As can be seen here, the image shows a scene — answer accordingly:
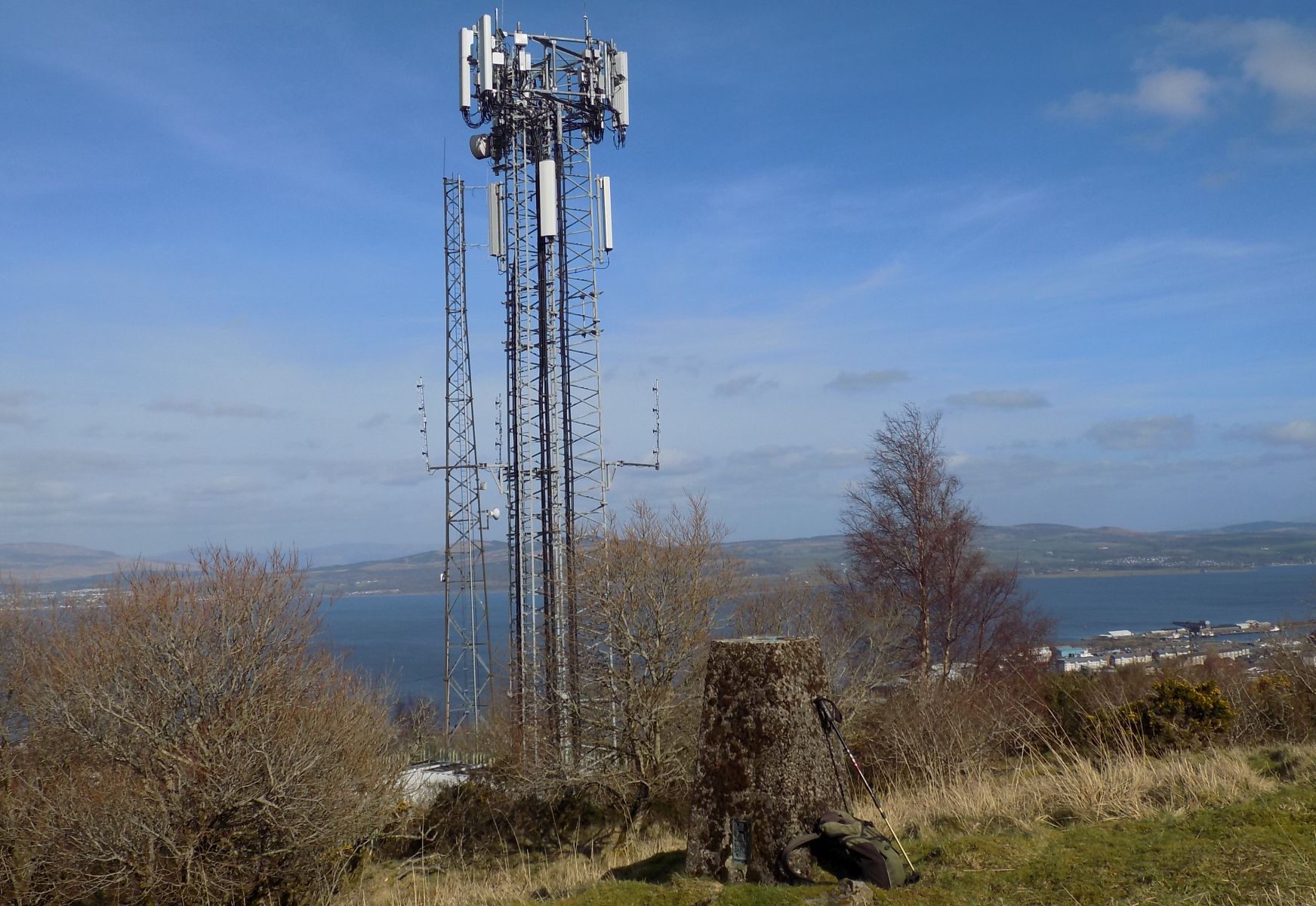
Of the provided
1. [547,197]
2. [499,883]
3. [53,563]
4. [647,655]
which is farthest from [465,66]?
[53,563]

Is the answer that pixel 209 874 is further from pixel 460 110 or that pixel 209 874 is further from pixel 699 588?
pixel 460 110

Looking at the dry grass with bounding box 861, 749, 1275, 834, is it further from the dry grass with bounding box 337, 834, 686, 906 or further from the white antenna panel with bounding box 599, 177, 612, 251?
the white antenna panel with bounding box 599, 177, 612, 251

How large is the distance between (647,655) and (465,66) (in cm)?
1502

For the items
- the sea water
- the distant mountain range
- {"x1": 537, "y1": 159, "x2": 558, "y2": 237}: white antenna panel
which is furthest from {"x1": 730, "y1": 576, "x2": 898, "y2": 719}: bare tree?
the distant mountain range

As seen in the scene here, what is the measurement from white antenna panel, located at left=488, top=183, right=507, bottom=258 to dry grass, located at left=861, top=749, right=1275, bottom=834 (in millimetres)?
19217

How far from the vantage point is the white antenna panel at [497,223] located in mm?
24406

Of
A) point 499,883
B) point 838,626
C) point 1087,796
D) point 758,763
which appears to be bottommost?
point 499,883

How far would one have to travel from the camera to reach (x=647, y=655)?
16844 mm

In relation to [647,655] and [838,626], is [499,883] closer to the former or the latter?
[647,655]

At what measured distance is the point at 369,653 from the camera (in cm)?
8038

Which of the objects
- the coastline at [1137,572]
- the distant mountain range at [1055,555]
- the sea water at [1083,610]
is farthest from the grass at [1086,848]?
the coastline at [1137,572]

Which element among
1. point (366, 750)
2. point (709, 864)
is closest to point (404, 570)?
point (366, 750)

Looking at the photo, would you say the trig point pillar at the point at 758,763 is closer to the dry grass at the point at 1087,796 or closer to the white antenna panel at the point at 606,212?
the dry grass at the point at 1087,796

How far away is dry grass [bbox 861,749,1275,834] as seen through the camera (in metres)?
7.09
